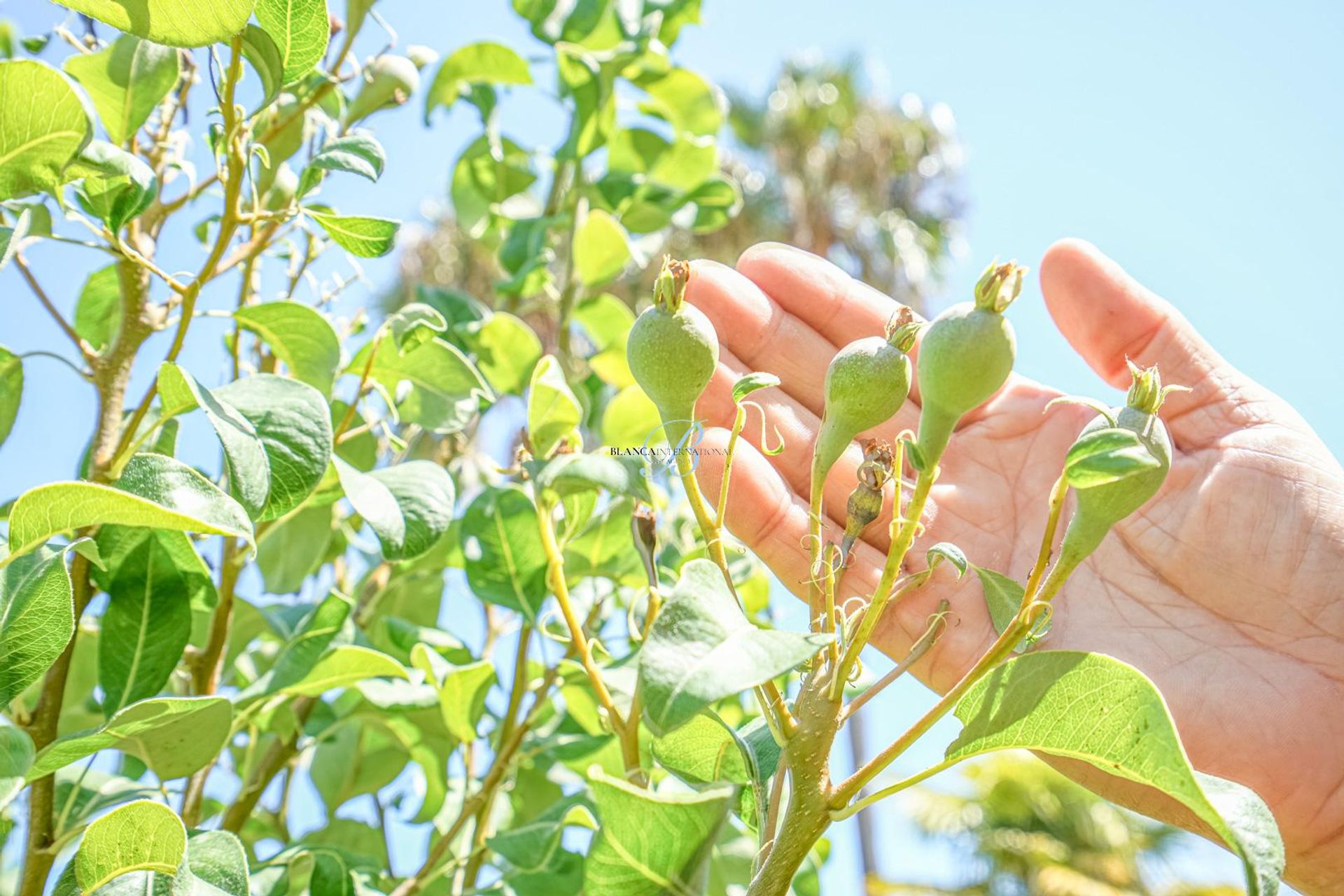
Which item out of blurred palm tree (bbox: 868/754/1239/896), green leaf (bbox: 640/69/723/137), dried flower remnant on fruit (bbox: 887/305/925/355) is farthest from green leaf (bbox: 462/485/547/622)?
blurred palm tree (bbox: 868/754/1239/896)

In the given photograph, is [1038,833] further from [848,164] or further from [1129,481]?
[1129,481]

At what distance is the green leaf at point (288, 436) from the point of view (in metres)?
0.70

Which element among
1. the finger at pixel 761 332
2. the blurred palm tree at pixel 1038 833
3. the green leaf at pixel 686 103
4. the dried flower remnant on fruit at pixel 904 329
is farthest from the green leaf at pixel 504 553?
the blurred palm tree at pixel 1038 833

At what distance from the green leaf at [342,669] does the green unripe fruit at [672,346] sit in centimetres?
34

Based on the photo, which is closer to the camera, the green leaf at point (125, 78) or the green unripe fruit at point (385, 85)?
the green leaf at point (125, 78)

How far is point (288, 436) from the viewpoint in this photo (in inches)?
27.7

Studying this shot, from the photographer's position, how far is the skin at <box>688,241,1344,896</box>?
3.32 ft

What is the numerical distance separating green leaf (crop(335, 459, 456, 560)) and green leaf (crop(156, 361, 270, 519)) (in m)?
0.09

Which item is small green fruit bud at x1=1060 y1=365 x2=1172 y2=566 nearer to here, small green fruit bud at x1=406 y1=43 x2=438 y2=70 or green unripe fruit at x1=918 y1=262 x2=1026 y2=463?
green unripe fruit at x1=918 y1=262 x2=1026 y2=463

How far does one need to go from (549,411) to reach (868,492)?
0.28 meters

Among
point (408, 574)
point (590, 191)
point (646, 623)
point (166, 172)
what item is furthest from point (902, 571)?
point (166, 172)

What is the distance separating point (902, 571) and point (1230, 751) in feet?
1.16

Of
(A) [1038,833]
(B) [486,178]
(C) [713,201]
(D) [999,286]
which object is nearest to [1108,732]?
(D) [999,286]

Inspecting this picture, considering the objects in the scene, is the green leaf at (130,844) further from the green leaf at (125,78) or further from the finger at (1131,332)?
the finger at (1131,332)
